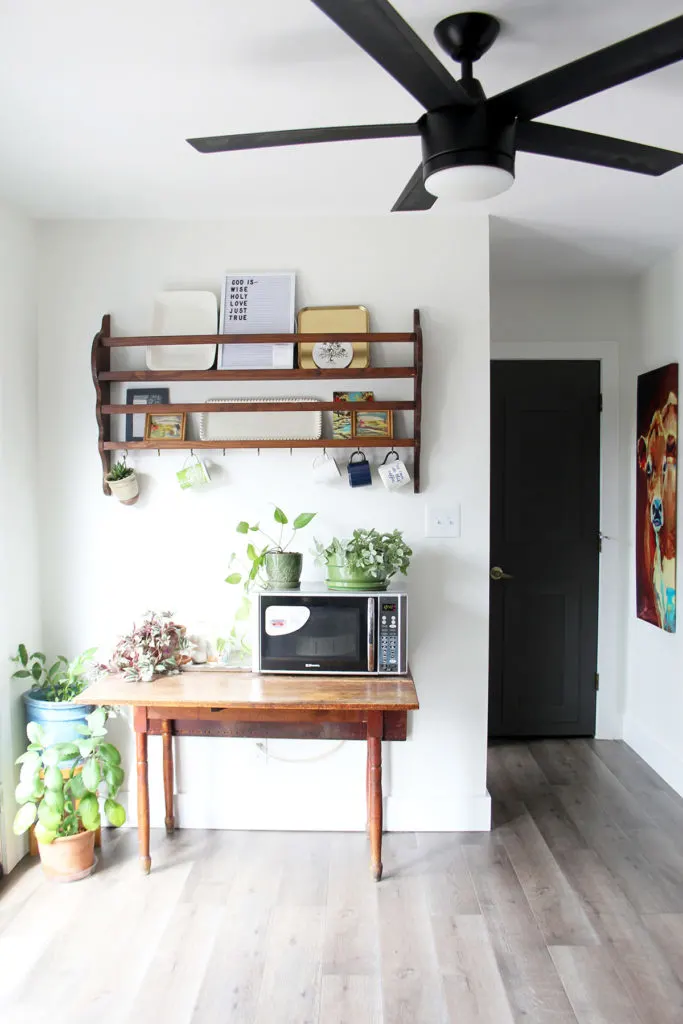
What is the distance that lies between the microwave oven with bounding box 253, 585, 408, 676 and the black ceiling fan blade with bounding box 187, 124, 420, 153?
1454mm

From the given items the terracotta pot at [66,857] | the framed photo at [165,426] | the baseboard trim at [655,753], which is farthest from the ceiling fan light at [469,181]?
the baseboard trim at [655,753]

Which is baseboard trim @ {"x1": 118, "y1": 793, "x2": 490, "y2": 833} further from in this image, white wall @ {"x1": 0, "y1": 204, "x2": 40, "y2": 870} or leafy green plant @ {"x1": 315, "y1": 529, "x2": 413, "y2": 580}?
leafy green plant @ {"x1": 315, "y1": 529, "x2": 413, "y2": 580}

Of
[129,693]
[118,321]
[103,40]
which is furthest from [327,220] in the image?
[129,693]

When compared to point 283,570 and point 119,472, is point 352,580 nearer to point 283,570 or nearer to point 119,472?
point 283,570

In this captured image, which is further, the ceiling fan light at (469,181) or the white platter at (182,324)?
the white platter at (182,324)

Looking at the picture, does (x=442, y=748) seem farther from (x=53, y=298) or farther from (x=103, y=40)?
(x=103, y=40)

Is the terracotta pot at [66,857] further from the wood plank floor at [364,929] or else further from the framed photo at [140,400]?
the framed photo at [140,400]

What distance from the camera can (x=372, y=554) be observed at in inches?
108

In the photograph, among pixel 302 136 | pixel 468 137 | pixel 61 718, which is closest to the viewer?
pixel 468 137

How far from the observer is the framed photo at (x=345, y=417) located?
2.93 m

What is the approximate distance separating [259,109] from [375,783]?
6.67ft

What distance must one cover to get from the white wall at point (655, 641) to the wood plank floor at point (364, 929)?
465 millimetres

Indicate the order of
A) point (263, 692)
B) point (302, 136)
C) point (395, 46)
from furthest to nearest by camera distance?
point (263, 692), point (302, 136), point (395, 46)

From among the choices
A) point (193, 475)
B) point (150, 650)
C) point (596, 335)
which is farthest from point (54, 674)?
point (596, 335)
